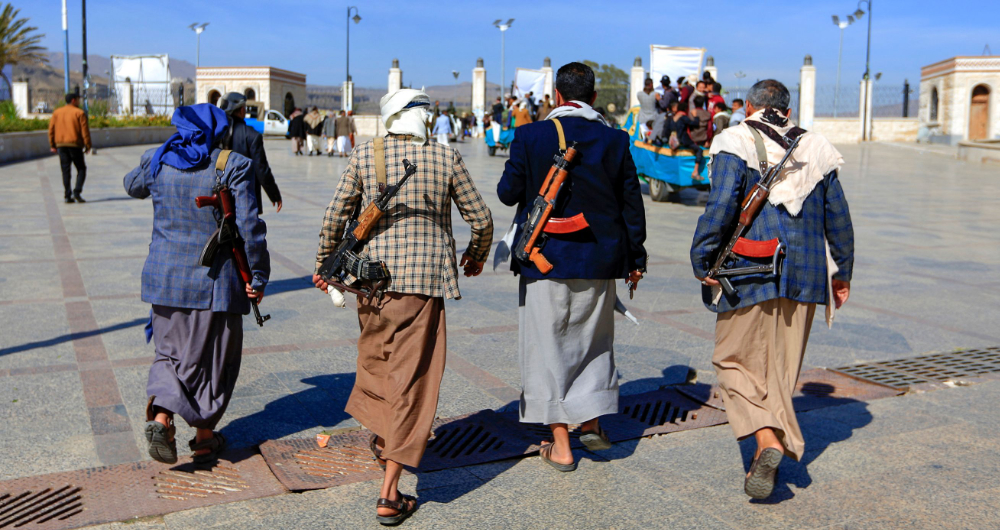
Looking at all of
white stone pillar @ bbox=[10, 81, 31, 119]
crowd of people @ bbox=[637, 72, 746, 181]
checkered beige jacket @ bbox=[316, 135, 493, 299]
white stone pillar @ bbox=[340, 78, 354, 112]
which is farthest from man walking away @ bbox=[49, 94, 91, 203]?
white stone pillar @ bbox=[10, 81, 31, 119]

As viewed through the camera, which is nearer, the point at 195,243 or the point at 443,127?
the point at 195,243

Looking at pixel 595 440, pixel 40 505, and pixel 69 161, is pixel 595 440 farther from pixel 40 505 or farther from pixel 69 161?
pixel 69 161

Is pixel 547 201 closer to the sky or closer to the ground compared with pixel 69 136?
closer to the ground

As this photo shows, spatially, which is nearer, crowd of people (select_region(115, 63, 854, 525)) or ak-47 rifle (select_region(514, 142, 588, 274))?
crowd of people (select_region(115, 63, 854, 525))

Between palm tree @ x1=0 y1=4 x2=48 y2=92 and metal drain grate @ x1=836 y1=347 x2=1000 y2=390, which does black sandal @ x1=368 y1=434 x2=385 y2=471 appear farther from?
palm tree @ x1=0 y1=4 x2=48 y2=92

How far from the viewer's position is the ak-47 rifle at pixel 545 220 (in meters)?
3.63

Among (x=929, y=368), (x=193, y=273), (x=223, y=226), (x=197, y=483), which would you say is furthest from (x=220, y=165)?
(x=929, y=368)

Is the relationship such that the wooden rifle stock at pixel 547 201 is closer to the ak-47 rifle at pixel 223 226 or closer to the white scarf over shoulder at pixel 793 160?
the white scarf over shoulder at pixel 793 160

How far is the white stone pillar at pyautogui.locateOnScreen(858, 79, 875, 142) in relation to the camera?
4156 centimetres

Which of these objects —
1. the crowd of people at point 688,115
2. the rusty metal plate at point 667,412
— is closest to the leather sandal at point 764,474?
the rusty metal plate at point 667,412

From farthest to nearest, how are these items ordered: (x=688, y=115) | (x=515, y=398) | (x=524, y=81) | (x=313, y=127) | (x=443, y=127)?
(x=524, y=81) → (x=443, y=127) → (x=313, y=127) → (x=688, y=115) → (x=515, y=398)

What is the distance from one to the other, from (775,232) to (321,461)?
2.10m

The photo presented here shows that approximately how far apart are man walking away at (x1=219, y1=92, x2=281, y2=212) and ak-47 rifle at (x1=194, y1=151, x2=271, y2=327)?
2.00 m

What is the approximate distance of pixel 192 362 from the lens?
3.62 m
